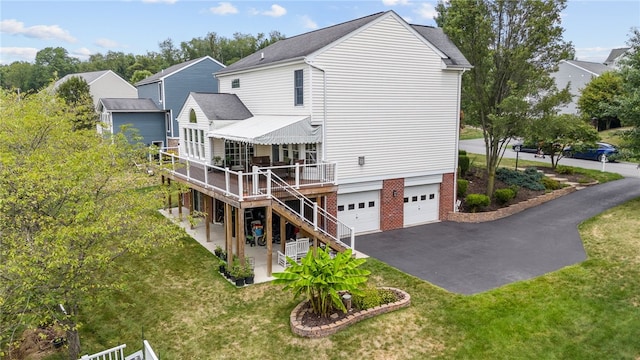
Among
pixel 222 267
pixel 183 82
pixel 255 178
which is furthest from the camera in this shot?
pixel 183 82

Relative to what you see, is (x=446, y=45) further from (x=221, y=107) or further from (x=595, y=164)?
(x=595, y=164)

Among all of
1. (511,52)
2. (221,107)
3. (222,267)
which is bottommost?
(222,267)

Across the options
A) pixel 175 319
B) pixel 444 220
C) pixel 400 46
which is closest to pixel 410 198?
pixel 444 220

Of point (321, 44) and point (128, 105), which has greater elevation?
Result: point (321, 44)

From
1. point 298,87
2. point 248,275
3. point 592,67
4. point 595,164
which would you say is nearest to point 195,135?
point 298,87

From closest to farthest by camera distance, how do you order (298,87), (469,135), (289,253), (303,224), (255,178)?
(255,178), (303,224), (289,253), (298,87), (469,135)

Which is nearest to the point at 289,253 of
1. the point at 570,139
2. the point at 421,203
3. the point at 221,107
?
the point at 421,203

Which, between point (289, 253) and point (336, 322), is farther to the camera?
A: point (289, 253)

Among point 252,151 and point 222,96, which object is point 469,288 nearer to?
point 252,151
